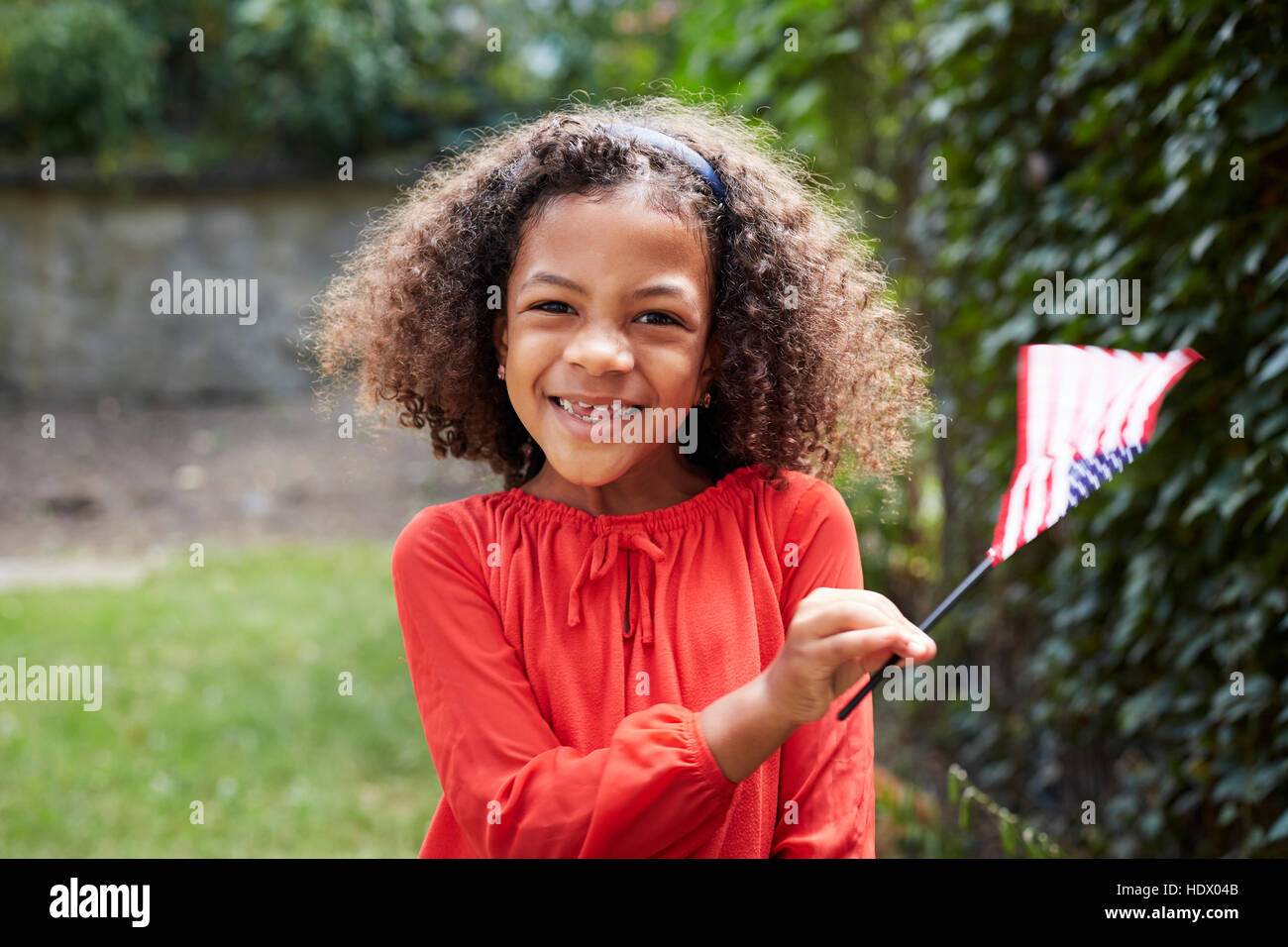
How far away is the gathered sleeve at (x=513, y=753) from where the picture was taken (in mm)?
1162

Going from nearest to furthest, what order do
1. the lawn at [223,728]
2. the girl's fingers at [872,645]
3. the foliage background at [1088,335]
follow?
the girl's fingers at [872,645] < the foliage background at [1088,335] < the lawn at [223,728]

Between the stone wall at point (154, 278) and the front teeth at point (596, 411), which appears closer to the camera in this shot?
the front teeth at point (596, 411)

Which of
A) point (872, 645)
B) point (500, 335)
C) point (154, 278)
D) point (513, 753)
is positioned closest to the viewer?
point (872, 645)

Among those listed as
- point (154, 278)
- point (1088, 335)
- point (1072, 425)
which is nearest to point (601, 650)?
point (1072, 425)

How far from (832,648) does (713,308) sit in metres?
0.52

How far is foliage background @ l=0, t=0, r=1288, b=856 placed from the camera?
2.00 meters

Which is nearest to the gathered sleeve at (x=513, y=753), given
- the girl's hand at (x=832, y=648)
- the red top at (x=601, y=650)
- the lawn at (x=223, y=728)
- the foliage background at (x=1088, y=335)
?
the red top at (x=601, y=650)

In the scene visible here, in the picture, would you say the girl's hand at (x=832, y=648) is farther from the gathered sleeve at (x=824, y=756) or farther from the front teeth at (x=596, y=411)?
the front teeth at (x=596, y=411)

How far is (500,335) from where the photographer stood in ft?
5.02

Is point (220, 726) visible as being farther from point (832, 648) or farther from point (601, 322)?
point (832, 648)

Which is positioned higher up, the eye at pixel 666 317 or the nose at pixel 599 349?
the eye at pixel 666 317

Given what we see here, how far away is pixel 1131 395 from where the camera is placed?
4.38 feet
